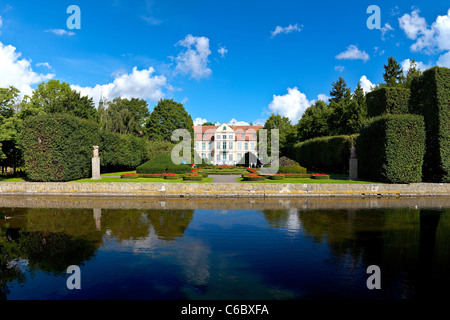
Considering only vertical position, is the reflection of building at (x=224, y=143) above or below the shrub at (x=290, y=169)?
above

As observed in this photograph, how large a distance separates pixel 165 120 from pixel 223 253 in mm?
59398

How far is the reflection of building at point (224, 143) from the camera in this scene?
227 feet

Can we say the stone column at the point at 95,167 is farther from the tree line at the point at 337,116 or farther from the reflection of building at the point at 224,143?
the reflection of building at the point at 224,143

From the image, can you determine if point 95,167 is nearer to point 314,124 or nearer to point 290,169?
point 290,169

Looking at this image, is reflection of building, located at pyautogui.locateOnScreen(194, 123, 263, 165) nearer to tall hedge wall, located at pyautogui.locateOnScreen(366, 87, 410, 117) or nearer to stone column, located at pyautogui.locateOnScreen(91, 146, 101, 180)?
tall hedge wall, located at pyautogui.locateOnScreen(366, 87, 410, 117)

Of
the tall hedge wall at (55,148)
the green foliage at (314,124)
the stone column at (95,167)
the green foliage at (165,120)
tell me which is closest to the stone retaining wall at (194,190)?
the tall hedge wall at (55,148)

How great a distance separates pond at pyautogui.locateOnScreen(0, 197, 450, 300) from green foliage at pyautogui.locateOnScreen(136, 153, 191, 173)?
14.7 m

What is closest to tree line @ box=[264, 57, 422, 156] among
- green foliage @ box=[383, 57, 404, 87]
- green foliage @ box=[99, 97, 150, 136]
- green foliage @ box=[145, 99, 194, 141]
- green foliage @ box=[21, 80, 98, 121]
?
green foliage @ box=[383, 57, 404, 87]

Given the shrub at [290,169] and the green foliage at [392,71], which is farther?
the green foliage at [392,71]

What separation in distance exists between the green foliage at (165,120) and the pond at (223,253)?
161 feet

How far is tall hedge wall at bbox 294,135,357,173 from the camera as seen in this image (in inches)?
1384

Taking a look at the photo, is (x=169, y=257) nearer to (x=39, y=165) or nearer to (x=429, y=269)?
(x=429, y=269)

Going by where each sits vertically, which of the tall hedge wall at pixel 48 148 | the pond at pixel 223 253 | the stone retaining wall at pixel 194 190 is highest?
the tall hedge wall at pixel 48 148

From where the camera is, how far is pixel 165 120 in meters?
64.5
